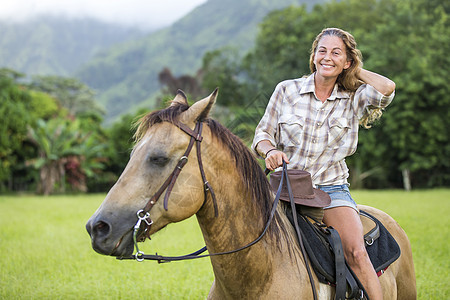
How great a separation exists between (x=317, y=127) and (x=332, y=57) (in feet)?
1.78

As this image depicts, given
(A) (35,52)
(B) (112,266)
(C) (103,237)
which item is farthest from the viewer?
(A) (35,52)

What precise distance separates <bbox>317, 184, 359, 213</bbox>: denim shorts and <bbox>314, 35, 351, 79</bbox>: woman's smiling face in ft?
2.79

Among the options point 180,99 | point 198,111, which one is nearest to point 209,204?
point 198,111

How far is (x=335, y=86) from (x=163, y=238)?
8.77 m

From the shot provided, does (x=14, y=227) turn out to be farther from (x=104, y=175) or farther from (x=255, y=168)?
(x=104, y=175)

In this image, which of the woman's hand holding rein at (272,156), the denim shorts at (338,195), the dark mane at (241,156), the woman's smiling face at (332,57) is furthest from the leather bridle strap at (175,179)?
the woman's smiling face at (332,57)

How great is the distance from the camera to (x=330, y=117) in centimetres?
321

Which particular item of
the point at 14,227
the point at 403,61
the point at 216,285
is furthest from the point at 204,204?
the point at 403,61

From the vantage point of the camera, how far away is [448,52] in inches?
1126

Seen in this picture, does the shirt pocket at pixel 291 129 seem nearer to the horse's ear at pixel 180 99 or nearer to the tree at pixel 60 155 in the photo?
the horse's ear at pixel 180 99

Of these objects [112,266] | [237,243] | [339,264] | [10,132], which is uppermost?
[237,243]

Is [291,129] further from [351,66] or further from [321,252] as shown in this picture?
[321,252]

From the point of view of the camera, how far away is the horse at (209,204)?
90.8 inches

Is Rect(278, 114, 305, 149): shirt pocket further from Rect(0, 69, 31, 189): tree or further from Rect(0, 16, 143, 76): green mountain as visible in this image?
→ Rect(0, 16, 143, 76): green mountain
